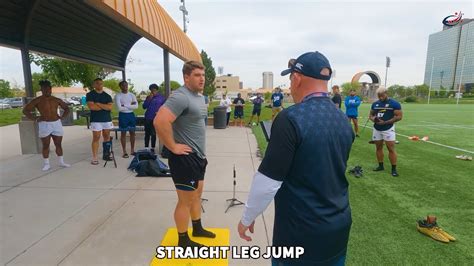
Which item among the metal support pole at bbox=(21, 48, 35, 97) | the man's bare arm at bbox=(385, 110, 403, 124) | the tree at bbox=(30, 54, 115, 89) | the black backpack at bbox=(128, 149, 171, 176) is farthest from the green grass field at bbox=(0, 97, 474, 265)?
the tree at bbox=(30, 54, 115, 89)

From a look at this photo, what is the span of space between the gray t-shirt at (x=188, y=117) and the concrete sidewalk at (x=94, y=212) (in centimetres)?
128

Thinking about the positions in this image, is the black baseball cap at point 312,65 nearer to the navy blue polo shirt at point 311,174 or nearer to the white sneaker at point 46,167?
the navy blue polo shirt at point 311,174

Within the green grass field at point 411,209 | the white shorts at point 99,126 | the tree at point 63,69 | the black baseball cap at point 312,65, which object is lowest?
the green grass field at point 411,209

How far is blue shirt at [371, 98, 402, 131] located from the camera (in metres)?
5.48

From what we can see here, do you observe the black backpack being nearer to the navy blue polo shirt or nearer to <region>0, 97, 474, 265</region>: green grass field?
<region>0, 97, 474, 265</region>: green grass field

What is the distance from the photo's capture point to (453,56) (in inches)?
3307

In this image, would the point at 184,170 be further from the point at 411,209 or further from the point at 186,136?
the point at 411,209

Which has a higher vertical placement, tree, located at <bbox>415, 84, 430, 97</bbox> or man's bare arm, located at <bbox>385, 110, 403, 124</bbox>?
tree, located at <bbox>415, 84, 430, 97</bbox>

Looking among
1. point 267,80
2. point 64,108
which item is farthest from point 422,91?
point 64,108

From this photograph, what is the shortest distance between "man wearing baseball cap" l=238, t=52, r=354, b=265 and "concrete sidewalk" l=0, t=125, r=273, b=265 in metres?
1.45

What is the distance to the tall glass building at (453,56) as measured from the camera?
261 ft

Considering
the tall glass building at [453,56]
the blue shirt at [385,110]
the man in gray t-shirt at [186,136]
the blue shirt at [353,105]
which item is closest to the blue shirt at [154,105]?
the man in gray t-shirt at [186,136]

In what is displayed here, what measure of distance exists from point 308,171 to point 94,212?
3466 mm

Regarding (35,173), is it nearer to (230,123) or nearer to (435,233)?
(435,233)
